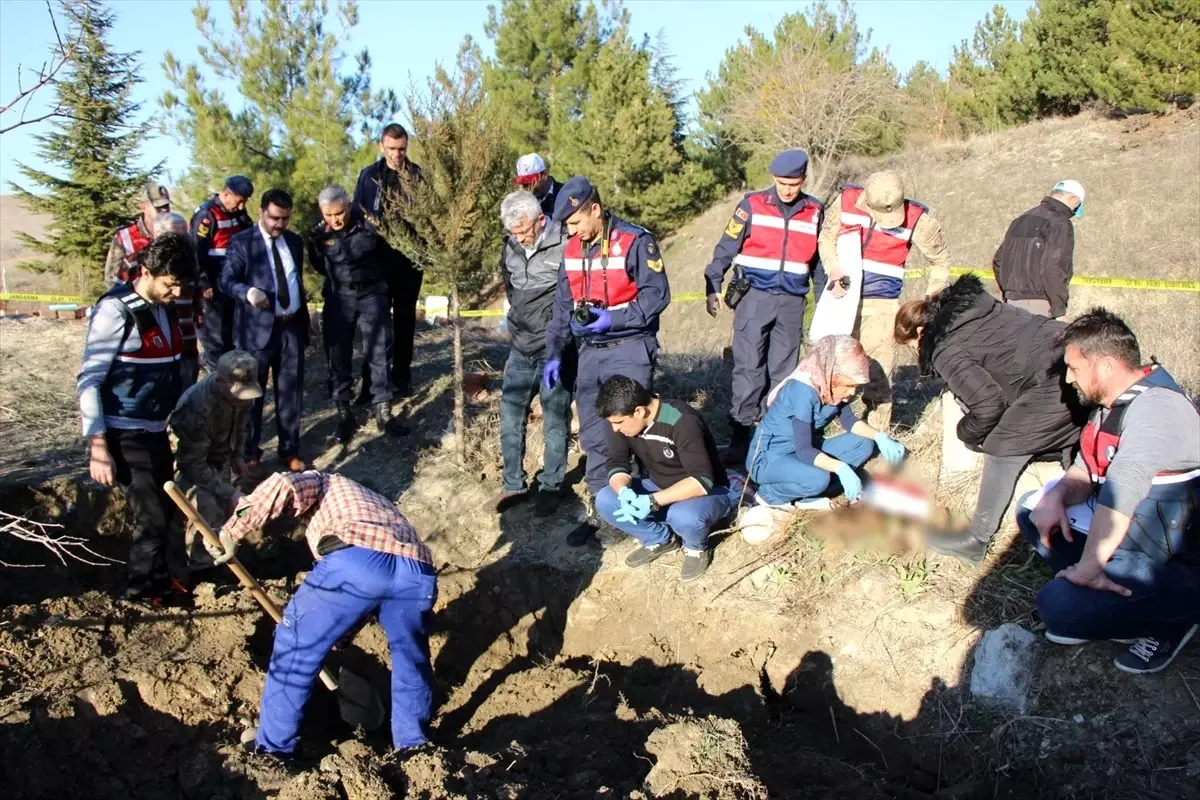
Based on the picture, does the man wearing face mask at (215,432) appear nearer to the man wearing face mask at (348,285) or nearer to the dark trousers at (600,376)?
the man wearing face mask at (348,285)

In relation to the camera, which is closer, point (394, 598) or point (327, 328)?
point (394, 598)

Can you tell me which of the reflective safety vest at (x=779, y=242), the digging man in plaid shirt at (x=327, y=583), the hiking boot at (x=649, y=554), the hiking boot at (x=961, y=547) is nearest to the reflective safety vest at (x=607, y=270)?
the reflective safety vest at (x=779, y=242)

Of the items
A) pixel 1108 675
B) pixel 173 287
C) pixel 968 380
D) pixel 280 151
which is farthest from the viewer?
pixel 280 151

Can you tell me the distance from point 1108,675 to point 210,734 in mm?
4130

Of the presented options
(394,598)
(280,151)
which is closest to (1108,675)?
(394,598)

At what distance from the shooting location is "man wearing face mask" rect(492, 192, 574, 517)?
218 inches

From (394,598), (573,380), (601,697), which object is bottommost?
(601,697)

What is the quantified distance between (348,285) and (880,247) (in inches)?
152

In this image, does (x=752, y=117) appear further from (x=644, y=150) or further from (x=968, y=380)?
(x=968, y=380)

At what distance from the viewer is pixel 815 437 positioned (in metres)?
5.21

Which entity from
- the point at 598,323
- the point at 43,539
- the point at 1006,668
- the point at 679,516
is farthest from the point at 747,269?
the point at 43,539

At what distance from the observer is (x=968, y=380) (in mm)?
4137

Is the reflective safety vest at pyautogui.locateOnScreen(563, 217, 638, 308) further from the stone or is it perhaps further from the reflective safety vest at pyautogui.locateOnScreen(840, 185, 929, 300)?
the stone

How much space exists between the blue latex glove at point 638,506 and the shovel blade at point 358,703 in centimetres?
168
